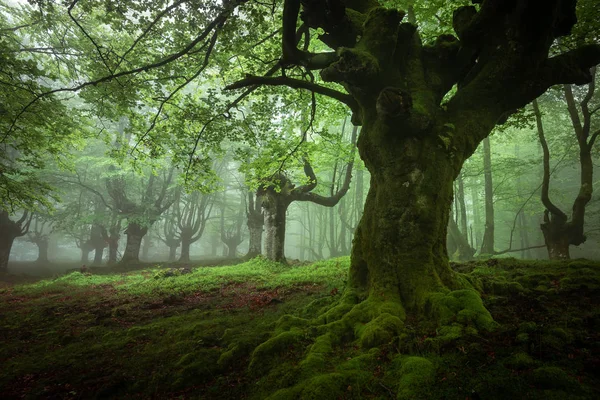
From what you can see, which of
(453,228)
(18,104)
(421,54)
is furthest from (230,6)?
(453,228)

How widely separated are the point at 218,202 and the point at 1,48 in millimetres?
22413

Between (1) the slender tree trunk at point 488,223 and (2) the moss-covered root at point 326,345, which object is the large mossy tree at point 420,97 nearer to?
(2) the moss-covered root at point 326,345

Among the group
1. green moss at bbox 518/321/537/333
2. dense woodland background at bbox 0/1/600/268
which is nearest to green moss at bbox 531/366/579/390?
green moss at bbox 518/321/537/333

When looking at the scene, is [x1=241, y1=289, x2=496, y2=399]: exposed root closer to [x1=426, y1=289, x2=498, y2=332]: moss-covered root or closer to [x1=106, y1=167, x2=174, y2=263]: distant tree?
[x1=426, y1=289, x2=498, y2=332]: moss-covered root

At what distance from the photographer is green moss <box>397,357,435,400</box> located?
8.13 ft

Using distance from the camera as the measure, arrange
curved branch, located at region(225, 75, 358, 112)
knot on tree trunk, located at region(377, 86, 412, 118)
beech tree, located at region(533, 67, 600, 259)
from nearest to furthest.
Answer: knot on tree trunk, located at region(377, 86, 412, 118)
curved branch, located at region(225, 75, 358, 112)
beech tree, located at region(533, 67, 600, 259)

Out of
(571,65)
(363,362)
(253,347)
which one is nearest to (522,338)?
(363,362)

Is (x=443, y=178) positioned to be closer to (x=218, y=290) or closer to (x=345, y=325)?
(x=345, y=325)

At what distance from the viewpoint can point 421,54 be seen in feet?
Answer: 18.1

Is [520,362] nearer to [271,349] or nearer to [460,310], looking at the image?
[460,310]

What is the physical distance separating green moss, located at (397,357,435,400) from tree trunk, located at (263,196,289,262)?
11.2 meters

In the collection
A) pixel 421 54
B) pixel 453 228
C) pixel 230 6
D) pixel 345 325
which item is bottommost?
pixel 345 325

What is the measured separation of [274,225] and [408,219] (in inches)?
395

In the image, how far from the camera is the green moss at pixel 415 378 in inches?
97.6
